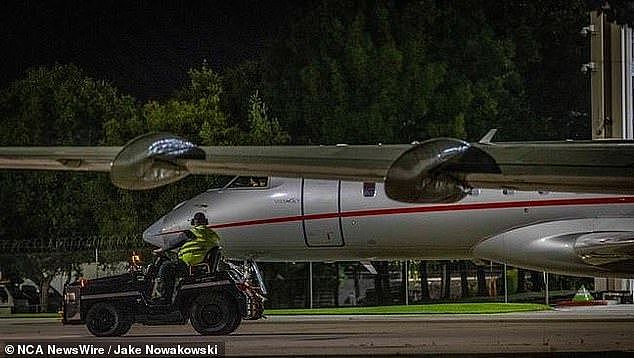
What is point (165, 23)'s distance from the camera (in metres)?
8.39

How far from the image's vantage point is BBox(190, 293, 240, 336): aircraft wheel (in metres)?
7.61

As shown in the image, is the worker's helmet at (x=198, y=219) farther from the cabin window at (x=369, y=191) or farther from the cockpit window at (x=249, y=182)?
the cabin window at (x=369, y=191)

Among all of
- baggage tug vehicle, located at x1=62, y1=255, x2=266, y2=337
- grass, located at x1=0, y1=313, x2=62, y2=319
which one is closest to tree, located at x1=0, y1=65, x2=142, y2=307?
grass, located at x1=0, y1=313, x2=62, y2=319

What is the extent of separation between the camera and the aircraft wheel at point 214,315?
7.61 metres

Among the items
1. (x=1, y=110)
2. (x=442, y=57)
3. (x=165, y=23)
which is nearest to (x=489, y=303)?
(x=442, y=57)

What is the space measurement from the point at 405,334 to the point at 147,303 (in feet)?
5.68

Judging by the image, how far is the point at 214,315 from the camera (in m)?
7.72

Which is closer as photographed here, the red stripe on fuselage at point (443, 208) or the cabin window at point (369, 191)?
the red stripe on fuselage at point (443, 208)

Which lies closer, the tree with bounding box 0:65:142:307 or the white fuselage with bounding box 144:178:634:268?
the tree with bounding box 0:65:142:307

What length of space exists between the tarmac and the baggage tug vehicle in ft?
0.29

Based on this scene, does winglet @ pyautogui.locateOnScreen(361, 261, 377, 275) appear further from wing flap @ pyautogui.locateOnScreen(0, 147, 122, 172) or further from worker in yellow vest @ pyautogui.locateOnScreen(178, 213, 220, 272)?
wing flap @ pyautogui.locateOnScreen(0, 147, 122, 172)

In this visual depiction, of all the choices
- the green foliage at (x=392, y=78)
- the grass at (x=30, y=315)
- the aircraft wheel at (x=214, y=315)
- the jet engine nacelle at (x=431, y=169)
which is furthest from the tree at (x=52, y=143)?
the jet engine nacelle at (x=431, y=169)

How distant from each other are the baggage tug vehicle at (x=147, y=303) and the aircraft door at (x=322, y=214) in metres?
1.24

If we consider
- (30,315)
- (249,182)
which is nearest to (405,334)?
(249,182)
